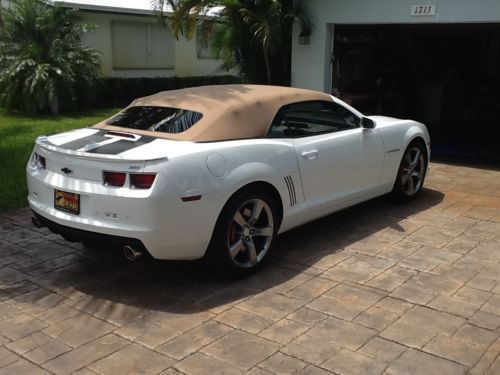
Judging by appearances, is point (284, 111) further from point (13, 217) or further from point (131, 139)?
point (13, 217)

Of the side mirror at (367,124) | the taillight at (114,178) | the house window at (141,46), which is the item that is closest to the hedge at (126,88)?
the house window at (141,46)

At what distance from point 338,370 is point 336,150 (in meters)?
2.53

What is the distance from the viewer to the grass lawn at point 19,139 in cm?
712

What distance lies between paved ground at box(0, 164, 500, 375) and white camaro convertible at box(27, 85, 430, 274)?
1.21 ft

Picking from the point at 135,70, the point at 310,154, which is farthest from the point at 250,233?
the point at 135,70

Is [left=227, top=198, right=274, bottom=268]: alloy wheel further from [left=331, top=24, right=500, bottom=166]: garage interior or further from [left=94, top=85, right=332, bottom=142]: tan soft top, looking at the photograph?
[left=331, top=24, right=500, bottom=166]: garage interior

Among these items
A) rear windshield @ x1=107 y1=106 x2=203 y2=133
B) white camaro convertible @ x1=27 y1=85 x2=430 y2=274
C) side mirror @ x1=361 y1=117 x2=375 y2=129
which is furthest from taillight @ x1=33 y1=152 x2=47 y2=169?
side mirror @ x1=361 y1=117 x2=375 y2=129

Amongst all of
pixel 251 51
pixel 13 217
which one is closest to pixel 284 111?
pixel 13 217

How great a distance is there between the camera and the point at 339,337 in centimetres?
373

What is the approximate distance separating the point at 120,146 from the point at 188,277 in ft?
3.94

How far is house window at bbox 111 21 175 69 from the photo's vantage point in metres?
17.2

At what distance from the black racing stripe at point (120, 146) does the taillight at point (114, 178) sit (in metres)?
0.18

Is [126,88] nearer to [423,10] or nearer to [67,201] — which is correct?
[423,10]

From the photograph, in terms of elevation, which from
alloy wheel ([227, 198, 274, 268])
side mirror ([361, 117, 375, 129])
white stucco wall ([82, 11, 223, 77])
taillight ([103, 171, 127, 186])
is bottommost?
alloy wheel ([227, 198, 274, 268])
